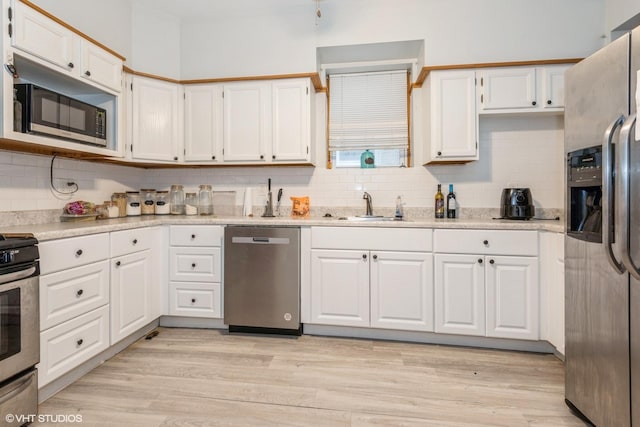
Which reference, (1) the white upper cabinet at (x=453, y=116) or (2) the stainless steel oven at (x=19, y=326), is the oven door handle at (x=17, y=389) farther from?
(1) the white upper cabinet at (x=453, y=116)

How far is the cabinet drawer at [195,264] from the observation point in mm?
2607

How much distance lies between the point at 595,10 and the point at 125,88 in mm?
3880

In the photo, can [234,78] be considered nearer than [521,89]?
No

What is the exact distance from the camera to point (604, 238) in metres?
1.32

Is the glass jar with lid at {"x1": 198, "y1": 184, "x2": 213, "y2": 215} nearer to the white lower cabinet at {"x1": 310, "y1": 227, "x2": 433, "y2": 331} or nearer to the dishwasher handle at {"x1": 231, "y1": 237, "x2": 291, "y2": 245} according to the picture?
the dishwasher handle at {"x1": 231, "y1": 237, "x2": 291, "y2": 245}

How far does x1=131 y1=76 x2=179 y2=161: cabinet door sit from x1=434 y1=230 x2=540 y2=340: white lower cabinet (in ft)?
8.01

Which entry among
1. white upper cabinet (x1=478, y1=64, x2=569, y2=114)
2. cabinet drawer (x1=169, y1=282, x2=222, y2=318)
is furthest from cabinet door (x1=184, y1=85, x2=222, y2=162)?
white upper cabinet (x1=478, y1=64, x2=569, y2=114)

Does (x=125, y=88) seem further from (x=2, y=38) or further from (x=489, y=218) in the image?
(x=489, y=218)

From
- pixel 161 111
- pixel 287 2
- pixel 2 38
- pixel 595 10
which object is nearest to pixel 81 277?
pixel 2 38

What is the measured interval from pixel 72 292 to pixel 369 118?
2730 millimetres

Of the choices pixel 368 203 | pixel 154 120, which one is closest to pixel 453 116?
pixel 368 203

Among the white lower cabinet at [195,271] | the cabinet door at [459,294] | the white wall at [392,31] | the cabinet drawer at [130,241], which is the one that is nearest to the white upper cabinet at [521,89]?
the white wall at [392,31]

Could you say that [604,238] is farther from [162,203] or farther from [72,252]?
[162,203]

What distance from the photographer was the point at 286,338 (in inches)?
98.6
